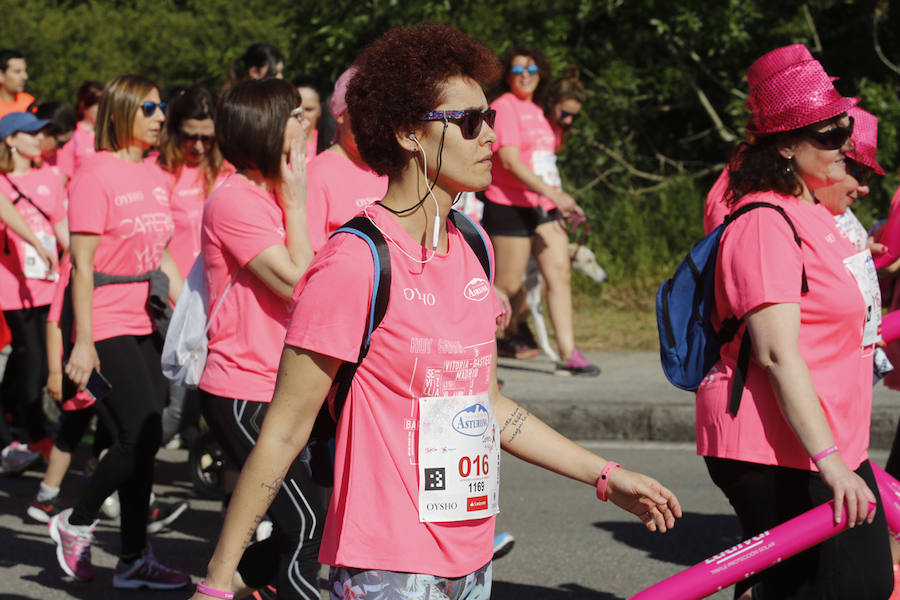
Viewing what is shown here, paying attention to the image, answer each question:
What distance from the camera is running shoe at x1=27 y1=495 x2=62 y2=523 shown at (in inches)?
237

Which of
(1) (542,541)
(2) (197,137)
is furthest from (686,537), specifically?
(2) (197,137)

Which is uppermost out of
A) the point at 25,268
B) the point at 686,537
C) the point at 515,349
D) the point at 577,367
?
the point at 25,268

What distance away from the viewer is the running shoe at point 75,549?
510 cm

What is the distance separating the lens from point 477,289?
2742 millimetres

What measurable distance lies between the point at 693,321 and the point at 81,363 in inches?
100

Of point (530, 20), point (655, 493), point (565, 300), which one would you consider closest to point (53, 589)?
point (655, 493)

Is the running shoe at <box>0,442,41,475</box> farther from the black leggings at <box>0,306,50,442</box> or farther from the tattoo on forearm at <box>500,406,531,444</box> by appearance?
the tattoo on forearm at <box>500,406,531,444</box>

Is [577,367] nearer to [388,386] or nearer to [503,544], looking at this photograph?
[503,544]

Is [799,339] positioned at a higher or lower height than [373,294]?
lower

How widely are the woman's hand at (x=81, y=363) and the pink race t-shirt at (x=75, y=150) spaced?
401 cm

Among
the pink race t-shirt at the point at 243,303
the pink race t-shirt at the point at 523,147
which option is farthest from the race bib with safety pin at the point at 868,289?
the pink race t-shirt at the point at 523,147

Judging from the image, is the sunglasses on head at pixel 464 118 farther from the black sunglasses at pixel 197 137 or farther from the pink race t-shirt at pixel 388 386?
the black sunglasses at pixel 197 137

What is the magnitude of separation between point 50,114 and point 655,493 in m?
7.05

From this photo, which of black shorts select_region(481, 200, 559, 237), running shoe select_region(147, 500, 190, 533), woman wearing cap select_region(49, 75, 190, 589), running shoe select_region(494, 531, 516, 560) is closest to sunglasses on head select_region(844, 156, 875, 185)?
running shoe select_region(494, 531, 516, 560)
